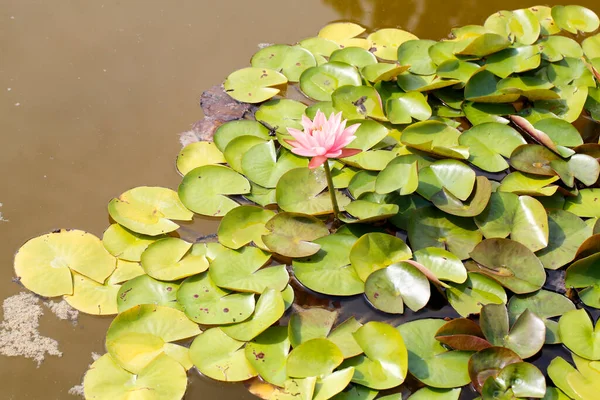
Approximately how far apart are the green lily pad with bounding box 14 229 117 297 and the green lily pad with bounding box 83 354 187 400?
423 mm

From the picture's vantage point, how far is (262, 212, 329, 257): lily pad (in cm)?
247

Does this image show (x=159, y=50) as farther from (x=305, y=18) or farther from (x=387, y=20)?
(x=387, y=20)

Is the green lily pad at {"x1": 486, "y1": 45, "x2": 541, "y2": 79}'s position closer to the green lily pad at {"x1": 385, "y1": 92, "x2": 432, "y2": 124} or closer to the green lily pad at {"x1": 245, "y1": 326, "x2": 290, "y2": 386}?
the green lily pad at {"x1": 385, "y1": 92, "x2": 432, "y2": 124}

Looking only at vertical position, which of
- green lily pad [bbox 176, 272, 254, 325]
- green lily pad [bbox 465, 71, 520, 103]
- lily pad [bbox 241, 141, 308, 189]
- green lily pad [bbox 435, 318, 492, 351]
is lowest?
green lily pad [bbox 435, 318, 492, 351]

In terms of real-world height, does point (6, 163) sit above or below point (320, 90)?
above

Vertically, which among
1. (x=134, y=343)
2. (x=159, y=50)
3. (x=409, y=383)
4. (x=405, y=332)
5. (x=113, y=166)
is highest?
(x=159, y=50)

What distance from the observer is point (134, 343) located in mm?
2248

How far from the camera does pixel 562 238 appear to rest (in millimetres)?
2584

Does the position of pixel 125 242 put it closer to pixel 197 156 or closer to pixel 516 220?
pixel 197 156

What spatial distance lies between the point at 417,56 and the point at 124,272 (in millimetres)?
2176

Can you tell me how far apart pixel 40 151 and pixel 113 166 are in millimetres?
431

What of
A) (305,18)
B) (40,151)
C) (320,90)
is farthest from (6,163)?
(305,18)

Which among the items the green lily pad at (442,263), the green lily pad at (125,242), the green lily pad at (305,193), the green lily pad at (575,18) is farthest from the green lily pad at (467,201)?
the green lily pad at (575,18)

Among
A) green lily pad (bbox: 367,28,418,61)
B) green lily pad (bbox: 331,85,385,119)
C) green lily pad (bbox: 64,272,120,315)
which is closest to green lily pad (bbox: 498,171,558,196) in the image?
green lily pad (bbox: 331,85,385,119)
